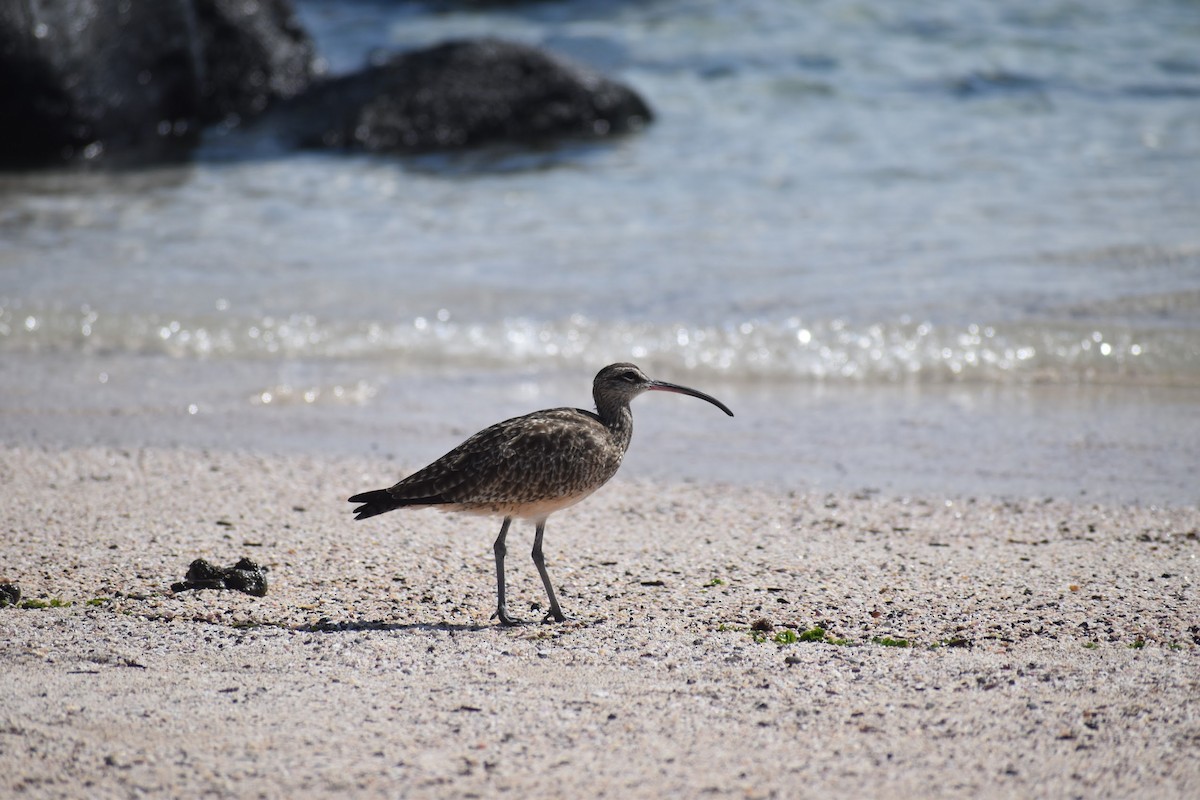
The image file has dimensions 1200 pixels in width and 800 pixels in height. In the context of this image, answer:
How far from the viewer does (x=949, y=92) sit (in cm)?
1848

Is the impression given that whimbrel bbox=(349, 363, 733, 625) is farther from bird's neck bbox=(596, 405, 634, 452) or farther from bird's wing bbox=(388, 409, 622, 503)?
bird's neck bbox=(596, 405, 634, 452)

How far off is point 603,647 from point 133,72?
14.9 metres

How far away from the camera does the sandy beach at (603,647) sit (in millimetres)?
3922

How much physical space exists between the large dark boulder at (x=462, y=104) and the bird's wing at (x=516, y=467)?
11.9m

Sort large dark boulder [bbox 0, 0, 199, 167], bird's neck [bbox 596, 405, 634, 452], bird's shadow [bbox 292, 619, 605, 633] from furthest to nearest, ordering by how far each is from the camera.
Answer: large dark boulder [bbox 0, 0, 199, 167] → bird's neck [bbox 596, 405, 634, 452] → bird's shadow [bbox 292, 619, 605, 633]

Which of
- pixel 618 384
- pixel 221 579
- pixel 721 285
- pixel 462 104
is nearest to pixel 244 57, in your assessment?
pixel 462 104

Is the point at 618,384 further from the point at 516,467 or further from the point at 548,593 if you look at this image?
the point at 548,593

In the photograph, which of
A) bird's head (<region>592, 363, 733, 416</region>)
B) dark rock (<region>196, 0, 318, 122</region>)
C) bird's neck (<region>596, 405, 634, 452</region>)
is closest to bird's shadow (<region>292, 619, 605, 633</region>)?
bird's neck (<region>596, 405, 634, 452</region>)

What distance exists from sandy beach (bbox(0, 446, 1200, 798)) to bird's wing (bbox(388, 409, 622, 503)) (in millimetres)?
529

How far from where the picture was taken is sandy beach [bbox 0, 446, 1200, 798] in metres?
3.92

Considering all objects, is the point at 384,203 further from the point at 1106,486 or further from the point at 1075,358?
the point at 1106,486

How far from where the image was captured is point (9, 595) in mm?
5242

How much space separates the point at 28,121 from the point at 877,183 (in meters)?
10.5

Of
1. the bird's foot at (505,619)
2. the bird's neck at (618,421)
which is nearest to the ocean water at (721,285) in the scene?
the bird's neck at (618,421)
